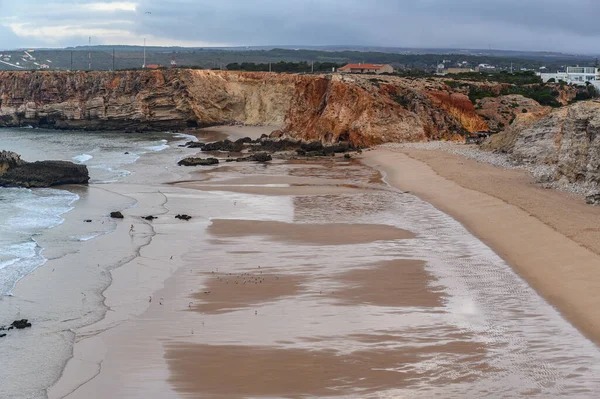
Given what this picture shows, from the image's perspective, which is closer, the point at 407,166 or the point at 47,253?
the point at 47,253

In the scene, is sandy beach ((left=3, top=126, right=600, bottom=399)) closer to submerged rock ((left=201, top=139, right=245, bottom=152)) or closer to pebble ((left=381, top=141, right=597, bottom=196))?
pebble ((left=381, top=141, right=597, bottom=196))

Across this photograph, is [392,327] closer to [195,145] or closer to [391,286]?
[391,286]

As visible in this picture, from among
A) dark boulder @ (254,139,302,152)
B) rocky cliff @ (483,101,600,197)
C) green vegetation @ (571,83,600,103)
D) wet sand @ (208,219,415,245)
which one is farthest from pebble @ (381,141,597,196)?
green vegetation @ (571,83,600,103)

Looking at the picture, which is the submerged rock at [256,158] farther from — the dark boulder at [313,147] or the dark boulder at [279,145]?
the dark boulder at [279,145]

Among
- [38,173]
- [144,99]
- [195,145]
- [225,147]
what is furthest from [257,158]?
[144,99]

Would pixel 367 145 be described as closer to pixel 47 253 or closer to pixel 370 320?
pixel 47 253

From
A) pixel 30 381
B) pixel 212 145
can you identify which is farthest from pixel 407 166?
pixel 30 381
